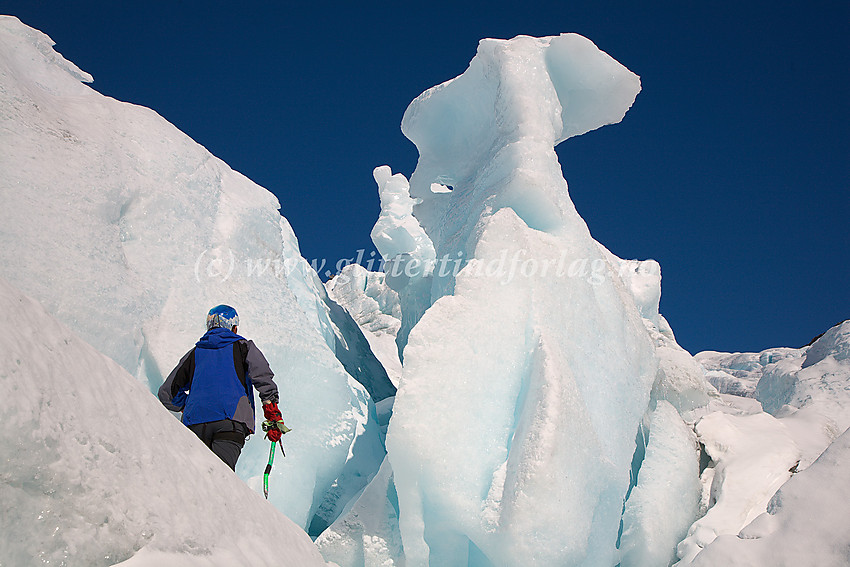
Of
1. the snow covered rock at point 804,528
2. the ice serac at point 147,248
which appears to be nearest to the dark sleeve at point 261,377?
the ice serac at point 147,248

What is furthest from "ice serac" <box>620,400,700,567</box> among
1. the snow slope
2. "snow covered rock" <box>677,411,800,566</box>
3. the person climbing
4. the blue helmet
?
the snow slope

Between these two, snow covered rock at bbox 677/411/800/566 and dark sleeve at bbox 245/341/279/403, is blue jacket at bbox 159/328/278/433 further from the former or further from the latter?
snow covered rock at bbox 677/411/800/566

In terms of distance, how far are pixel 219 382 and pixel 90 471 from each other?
68.4 inches

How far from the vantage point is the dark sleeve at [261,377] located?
296 centimetres

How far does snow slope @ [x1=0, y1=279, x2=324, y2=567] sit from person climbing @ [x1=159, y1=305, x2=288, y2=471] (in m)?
1.25

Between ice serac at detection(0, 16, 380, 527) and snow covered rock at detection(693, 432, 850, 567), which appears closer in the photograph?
→ snow covered rock at detection(693, 432, 850, 567)

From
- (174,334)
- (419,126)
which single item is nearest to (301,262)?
(419,126)

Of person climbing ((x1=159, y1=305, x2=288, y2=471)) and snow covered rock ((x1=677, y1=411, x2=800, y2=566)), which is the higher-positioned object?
snow covered rock ((x1=677, y1=411, x2=800, y2=566))

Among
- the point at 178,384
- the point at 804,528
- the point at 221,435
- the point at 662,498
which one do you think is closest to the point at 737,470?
the point at 662,498

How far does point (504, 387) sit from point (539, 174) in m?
2.12

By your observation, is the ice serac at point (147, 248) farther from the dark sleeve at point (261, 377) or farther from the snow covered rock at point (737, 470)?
the snow covered rock at point (737, 470)

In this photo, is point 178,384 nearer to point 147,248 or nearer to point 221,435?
point 221,435

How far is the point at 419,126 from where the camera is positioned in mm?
7855

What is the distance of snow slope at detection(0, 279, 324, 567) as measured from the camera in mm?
A: 1069
